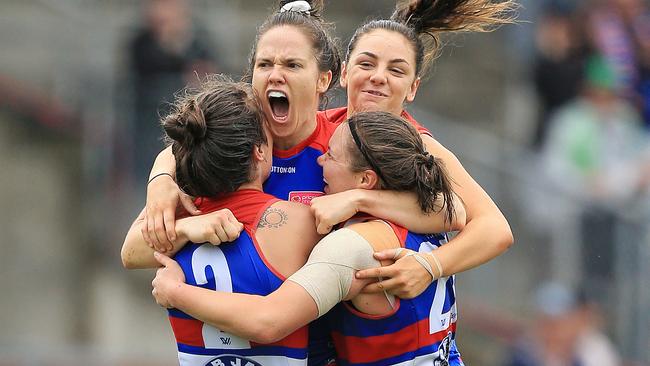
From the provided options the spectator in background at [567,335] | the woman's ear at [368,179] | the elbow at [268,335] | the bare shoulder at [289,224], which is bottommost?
the spectator in background at [567,335]

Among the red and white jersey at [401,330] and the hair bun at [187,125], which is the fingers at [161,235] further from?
the red and white jersey at [401,330]

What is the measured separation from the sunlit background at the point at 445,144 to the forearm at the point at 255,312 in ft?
16.9

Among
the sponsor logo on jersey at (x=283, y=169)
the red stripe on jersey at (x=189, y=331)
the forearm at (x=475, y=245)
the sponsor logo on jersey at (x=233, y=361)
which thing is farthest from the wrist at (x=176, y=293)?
the forearm at (x=475, y=245)

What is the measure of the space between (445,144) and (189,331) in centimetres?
626

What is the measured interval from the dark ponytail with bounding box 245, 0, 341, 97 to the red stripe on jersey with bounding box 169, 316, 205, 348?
0.97 meters

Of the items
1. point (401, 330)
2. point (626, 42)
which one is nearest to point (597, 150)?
point (626, 42)

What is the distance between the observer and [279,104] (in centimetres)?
448

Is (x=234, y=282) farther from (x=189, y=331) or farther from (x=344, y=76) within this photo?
(x=344, y=76)

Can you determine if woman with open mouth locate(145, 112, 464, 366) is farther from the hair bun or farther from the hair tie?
the hair tie

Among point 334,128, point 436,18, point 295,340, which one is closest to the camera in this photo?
point 295,340

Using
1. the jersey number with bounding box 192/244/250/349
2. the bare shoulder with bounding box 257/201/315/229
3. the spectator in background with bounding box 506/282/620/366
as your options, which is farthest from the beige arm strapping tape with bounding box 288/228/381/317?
the spectator in background with bounding box 506/282/620/366

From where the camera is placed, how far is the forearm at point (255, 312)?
3895 millimetres

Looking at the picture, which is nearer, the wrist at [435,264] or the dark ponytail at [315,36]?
the wrist at [435,264]

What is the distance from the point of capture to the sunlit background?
9031mm
